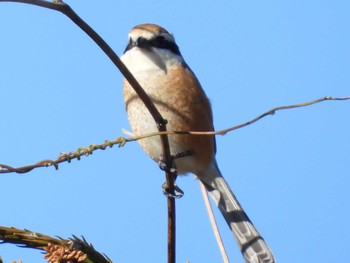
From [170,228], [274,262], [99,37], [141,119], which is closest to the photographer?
[99,37]

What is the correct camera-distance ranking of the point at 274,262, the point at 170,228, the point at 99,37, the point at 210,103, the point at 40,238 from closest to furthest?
the point at 40,238 → the point at 99,37 → the point at 170,228 → the point at 274,262 → the point at 210,103

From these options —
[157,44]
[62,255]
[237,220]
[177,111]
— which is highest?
[157,44]

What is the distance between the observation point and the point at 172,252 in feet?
5.04

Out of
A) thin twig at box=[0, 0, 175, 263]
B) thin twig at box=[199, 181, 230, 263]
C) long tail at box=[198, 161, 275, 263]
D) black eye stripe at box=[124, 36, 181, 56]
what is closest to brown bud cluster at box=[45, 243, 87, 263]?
thin twig at box=[0, 0, 175, 263]

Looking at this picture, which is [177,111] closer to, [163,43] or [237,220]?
[163,43]

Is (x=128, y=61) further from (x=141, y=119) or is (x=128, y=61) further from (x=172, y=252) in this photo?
(x=172, y=252)

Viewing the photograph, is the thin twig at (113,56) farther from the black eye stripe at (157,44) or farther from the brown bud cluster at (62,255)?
the black eye stripe at (157,44)

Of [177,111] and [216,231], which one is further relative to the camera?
[177,111]

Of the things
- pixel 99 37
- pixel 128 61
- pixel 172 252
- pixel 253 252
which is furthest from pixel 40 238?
pixel 128 61

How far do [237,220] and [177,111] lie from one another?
66 centimetres

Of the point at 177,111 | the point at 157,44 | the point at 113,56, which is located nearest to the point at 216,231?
the point at 113,56

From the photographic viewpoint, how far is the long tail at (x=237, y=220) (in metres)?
2.89

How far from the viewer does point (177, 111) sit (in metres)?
3.10

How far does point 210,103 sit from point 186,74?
27 cm
